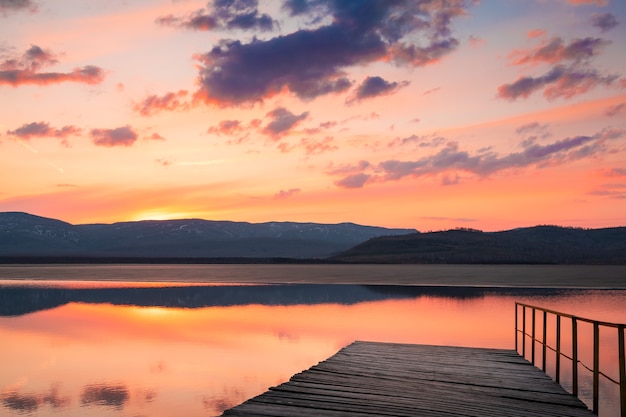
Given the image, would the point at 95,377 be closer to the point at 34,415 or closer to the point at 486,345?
the point at 34,415

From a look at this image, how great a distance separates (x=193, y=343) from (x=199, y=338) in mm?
1252

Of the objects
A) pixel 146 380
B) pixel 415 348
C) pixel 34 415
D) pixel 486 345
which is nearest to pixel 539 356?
pixel 486 345

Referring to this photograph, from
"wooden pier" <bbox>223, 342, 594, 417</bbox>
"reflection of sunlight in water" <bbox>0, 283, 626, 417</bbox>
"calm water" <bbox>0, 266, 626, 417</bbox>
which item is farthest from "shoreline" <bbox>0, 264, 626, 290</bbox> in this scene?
"wooden pier" <bbox>223, 342, 594, 417</bbox>

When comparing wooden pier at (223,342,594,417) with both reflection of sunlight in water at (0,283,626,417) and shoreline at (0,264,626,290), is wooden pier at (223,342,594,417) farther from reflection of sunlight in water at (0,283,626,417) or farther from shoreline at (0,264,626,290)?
shoreline at (0,264,626,290)

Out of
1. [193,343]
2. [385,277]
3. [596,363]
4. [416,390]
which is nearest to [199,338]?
[193,343]

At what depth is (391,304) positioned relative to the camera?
128ft

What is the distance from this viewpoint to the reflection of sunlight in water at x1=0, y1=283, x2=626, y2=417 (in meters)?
14.9

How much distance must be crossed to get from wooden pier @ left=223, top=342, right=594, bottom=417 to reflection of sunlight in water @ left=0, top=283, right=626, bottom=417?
10.9 feet

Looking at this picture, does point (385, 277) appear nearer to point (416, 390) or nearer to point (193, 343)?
point (193, 343)

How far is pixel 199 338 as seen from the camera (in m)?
25.0

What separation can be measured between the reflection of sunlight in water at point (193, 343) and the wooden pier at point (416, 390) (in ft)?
10.9

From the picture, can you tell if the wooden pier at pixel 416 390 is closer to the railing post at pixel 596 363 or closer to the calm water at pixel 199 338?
the railing post at pixel 596 363

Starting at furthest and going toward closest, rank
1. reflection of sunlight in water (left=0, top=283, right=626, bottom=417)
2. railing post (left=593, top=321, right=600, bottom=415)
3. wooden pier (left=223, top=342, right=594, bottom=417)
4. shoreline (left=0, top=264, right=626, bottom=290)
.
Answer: shoreline (left=0, top=264, right=626, bottom=290) < reflection of sunlight in water (left=0, top=283, right=626, bottom=417) < railing post (left=593, top=321, right=600, bottom=415) < wooden pier (left=223, top=342, right=594, bottom=417)

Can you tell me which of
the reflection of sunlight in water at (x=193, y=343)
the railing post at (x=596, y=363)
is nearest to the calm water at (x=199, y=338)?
the reflection of sunlight in water at (x=193, y=343)
